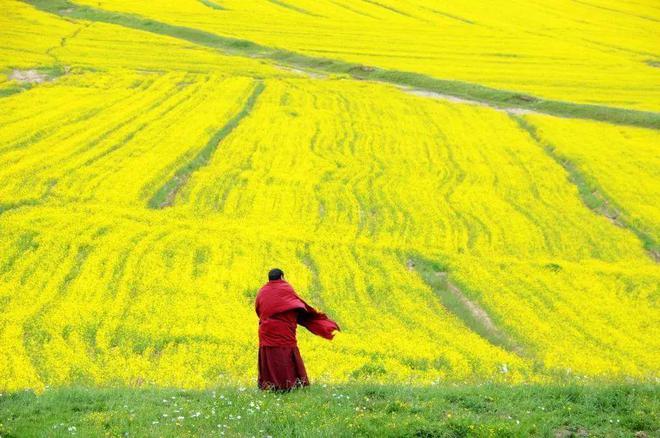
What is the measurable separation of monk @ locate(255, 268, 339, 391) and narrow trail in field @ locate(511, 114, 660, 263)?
17188 mm

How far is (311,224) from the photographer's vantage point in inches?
993

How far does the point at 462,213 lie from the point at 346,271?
25.0ft

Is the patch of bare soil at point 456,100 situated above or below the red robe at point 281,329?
below

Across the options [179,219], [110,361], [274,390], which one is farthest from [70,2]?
[274,390]

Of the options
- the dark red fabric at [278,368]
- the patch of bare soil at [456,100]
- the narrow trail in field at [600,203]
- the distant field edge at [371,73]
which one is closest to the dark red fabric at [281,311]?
the dark red fabric at [278,368]

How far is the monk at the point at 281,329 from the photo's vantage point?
440 inches

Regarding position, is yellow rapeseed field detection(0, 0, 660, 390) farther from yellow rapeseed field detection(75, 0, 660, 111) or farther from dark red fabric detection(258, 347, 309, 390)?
dark red fabric detection(258, 347, 309, 390)

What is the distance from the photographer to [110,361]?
15.3 meters

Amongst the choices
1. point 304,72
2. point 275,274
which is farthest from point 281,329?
point 304,72

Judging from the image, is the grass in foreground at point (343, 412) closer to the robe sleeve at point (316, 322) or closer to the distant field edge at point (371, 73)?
the robe sleeve at point (316, 322)

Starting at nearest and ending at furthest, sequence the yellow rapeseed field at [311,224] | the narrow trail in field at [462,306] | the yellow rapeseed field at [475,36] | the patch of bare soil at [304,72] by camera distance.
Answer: the yellow rapeseed field at [311,224] < the narrow trail in field at [462,306] < the patch of bare soil at [304,72] < the yellow rapeseed field at [475,36]

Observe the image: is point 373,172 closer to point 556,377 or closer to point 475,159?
point 475,159

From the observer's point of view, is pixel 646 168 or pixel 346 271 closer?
pixel 346 271

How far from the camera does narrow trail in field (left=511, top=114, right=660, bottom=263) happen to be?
85.7ft
